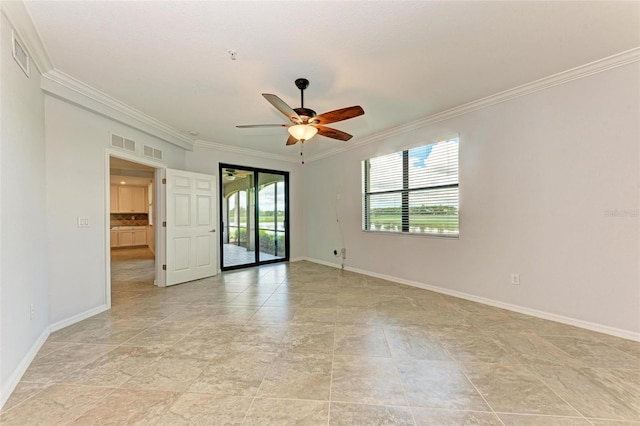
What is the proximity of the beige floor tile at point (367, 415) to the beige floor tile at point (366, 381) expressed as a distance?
0.04 m

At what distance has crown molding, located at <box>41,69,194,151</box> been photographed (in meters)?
2.61

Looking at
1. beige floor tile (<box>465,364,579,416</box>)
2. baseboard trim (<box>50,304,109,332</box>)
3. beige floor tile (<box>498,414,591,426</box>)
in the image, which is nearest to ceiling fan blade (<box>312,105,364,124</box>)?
beige floor tile (<box>465,364,579,416</box>)

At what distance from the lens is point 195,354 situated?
2207 millimetres

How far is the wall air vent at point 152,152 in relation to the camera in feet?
13.0

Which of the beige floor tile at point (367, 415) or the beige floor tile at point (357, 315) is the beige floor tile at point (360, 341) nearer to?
the beige floor tile at point (357, 315)

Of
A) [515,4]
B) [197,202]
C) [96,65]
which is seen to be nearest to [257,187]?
[197,202]

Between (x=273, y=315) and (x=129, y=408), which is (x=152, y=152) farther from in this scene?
(x=129, y=408)

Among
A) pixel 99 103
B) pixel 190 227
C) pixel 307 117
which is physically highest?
pixel 99 103

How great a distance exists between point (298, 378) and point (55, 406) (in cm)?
153

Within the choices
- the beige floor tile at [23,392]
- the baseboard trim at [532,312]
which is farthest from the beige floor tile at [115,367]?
the baseboard trim at [532,312]

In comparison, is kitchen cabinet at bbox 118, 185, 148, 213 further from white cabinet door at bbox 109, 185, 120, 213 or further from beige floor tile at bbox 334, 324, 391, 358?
beige floor tile at bbox 334, 324, 391, 358

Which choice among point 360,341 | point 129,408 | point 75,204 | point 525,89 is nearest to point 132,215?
point 75,204

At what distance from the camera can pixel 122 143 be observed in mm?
3529

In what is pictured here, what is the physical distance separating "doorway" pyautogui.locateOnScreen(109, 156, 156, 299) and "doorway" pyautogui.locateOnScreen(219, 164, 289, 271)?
206 centimetres
